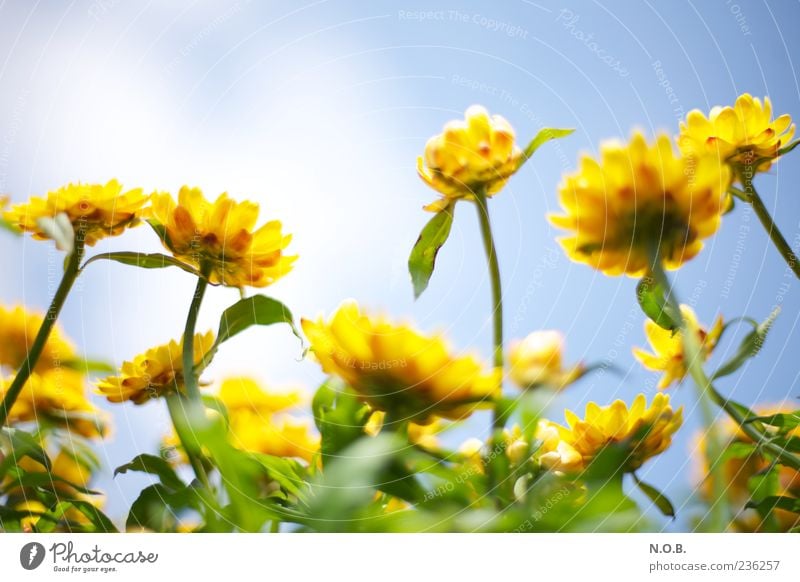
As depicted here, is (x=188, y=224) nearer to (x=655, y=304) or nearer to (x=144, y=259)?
(x=144, y=259)

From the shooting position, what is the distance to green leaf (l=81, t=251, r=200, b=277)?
362 mm

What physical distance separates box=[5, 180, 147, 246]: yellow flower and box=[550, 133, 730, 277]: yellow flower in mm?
221

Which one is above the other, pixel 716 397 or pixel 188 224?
pixel 188 224

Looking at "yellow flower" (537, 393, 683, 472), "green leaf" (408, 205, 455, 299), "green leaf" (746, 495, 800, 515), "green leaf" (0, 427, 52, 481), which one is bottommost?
"green leaf" (746, 495, 800, 515)

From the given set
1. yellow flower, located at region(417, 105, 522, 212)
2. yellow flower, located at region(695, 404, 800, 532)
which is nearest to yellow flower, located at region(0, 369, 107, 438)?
yellow flower, located at region(417, 105, 522, 212)

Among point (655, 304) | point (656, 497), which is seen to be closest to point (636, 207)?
point (655, 304)

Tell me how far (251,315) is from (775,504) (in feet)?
1.00

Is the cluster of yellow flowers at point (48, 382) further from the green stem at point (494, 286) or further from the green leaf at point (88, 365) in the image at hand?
the green stem at point (494, 286)

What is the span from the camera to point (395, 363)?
0.26 metres

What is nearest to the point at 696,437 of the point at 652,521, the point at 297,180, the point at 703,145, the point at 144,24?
the point at 652,521

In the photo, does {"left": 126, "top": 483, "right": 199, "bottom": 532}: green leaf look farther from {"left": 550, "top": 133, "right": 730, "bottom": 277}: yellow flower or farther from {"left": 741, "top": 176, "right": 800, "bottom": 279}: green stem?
{"left": 741, "top": 176, "right": 800, "bottom": 279}: green stem

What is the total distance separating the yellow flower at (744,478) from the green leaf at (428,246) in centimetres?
18

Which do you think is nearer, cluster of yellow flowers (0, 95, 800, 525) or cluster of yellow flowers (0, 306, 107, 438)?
cluster of yellow flowers (0, 95, 800, 525)

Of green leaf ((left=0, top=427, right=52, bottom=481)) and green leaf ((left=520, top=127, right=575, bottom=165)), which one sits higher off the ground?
green leaf ((left=520, top=127, right=575, bottom=165))
